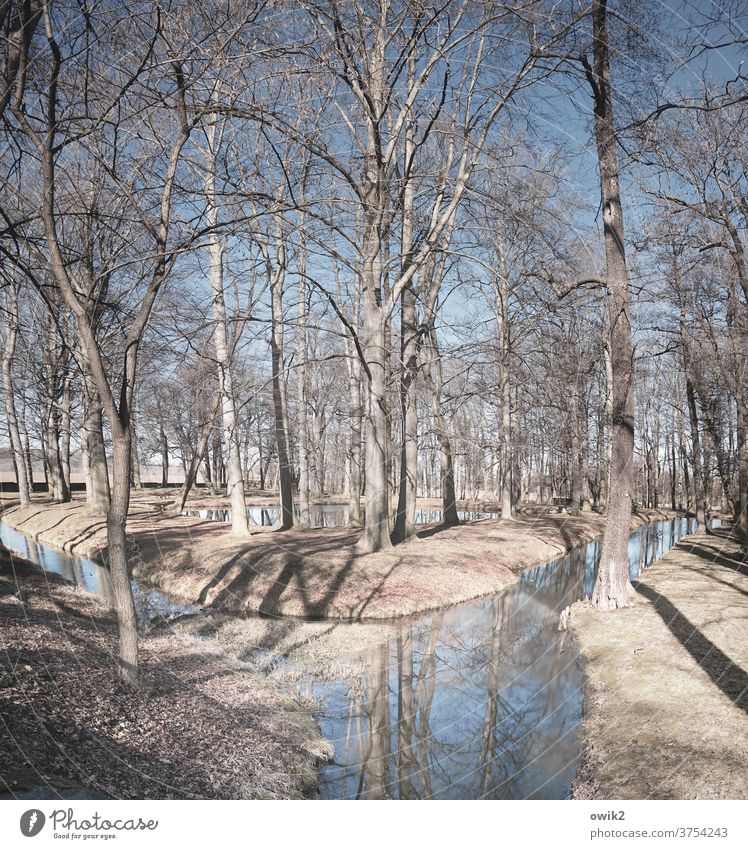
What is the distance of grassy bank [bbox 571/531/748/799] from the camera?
3219 millimetres

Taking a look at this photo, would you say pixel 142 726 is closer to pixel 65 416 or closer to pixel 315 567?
pixel 315 567

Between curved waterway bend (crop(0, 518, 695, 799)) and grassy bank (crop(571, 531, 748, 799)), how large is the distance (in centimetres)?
26

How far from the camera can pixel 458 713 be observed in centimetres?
455

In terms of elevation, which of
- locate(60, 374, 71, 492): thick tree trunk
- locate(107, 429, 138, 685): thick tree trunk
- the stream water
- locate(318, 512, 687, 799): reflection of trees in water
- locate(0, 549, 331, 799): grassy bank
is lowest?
the stream water

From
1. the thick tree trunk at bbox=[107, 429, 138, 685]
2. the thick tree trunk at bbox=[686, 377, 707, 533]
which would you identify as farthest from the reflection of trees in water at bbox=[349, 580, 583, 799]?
the thick tree trunk at bbox=[686, 377, 707, 533]

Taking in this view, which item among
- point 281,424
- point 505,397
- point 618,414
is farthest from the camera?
point 281,424

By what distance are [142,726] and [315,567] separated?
6.05 m

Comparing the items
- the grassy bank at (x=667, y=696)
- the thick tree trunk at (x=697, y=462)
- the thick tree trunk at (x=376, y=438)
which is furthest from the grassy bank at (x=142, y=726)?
the thick tree trunk at (x=697, y=462)

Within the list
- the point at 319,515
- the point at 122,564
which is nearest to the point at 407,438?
the point at 122,564

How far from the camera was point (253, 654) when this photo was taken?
19.0 feet

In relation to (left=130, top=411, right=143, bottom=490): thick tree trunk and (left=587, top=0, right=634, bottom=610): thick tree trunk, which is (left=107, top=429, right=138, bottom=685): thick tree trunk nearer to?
(left=130, top=411, right=143, bottom=490): thick tree trunk
